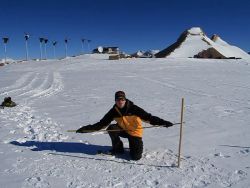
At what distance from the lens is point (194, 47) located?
75875 mm

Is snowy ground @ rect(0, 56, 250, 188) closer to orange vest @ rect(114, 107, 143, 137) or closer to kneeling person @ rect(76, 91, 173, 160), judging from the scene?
kneeling person @ rect(76, 91, 173, 160)

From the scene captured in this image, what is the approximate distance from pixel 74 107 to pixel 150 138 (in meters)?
5.51

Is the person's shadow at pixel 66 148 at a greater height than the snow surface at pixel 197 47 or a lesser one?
lesser

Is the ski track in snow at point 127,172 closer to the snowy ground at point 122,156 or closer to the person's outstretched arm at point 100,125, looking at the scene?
the snowy ground at point 122,156

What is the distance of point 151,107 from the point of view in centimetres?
1293

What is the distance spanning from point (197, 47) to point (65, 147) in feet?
232

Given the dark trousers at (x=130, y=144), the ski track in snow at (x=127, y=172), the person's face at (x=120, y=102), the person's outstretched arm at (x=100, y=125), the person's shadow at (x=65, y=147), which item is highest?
the person's face at (x=120, y=102)

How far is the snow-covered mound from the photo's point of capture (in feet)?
239

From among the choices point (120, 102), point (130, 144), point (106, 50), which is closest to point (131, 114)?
point (120, 102)

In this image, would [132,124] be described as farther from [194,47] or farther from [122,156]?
[194,47]

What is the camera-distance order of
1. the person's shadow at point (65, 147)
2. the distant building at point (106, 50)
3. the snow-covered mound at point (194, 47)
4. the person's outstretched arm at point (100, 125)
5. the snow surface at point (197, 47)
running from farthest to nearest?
the distant building at point (106, 50) < the snow-covered mound at point (194, 47) < the snow surface at point (197, 47) < the person's shadow at point (65, 147) < the person's outstretched arm at point (100, 125)

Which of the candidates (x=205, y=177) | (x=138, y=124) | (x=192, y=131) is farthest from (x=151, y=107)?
(x=205, y=177)

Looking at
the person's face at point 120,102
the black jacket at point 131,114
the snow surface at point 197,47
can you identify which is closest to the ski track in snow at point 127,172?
the black jacket at point 131,114

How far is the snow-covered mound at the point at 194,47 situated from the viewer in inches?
2870
